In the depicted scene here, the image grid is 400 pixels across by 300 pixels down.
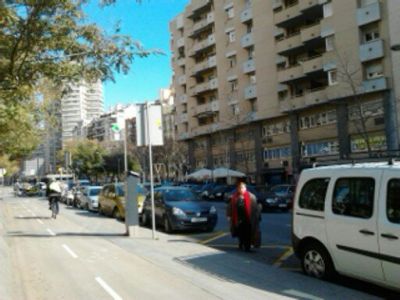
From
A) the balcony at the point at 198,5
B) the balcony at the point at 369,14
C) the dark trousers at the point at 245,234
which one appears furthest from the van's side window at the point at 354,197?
the balcony at the point at 198,5

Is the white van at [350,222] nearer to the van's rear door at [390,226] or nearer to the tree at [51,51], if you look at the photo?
the van's rear door at [390,226]

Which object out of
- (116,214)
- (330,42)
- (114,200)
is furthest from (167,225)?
(330,42)

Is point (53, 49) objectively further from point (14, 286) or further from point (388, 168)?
point (388, 168)

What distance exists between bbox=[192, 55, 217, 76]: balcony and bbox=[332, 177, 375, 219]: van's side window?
55.6 m

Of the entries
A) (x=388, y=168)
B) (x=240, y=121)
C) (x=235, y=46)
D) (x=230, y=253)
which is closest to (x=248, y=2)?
(x=235, y=46)

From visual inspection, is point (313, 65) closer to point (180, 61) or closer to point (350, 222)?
point (180, 61)

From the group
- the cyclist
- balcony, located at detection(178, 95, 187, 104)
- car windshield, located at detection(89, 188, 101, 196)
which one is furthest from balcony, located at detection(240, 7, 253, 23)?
the cyclist

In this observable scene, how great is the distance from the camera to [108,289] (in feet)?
26.8

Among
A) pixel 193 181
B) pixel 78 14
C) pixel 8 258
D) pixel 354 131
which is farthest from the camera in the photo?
pixel 193 181

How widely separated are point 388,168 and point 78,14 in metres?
5.18

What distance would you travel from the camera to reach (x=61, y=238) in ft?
49.9

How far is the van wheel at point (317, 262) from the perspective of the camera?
840 cm

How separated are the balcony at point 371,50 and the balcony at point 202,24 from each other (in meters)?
27.2

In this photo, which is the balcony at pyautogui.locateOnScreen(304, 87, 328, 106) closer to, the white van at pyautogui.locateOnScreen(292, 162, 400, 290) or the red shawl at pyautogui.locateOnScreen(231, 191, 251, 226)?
the red shawl at pyautogui.locateOnScreen(231, 191, 251, 226)
